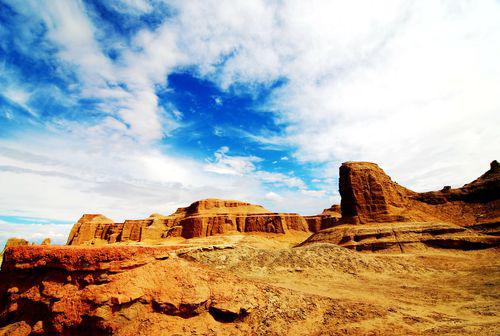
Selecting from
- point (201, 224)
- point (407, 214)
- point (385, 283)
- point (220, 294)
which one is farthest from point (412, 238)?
point (201, 224)

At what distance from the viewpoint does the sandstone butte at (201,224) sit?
201 ft

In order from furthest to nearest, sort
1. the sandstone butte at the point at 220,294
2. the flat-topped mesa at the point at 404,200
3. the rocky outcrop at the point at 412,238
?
the flat-topped mesa at the point at 404,200 → the rocky outcrop at the point at 412,238 → the sandstone butte at the point at 220,294

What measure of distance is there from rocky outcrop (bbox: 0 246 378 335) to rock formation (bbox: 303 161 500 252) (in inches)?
841

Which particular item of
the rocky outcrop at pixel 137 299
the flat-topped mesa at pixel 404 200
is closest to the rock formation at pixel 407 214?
the flat-topped mesa at pixel 404 200

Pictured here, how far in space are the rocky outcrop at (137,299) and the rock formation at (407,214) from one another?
21.4 meters

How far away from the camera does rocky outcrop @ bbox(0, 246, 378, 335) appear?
5.94 meters

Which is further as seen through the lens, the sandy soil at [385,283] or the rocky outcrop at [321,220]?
the rocky outcrop at [321,220]

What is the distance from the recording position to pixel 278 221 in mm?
62406

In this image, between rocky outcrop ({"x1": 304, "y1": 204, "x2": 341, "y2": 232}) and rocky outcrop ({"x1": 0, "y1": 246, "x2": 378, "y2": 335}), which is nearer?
rocky outcrop ({"x1": 0, "y1": 246, "x2": 378, "y2": 335})

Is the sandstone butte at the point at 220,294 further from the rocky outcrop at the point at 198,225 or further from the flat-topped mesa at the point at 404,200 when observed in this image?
the rocky outcrop at the point at 198,225

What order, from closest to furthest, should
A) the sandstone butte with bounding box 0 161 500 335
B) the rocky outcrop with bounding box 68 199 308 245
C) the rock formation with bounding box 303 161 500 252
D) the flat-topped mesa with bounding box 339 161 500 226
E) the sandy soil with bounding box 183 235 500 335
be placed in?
the sandstone butte with bounding box 0 161 500 335 < the sandy soil with bounding box 183 235 500 335 < the rock formation with bounding box 303 161 500 252 < the flat-topped mesa with bounding box 339 161 500 226 < the rocky outcrop with bounding box 68 199 308 245

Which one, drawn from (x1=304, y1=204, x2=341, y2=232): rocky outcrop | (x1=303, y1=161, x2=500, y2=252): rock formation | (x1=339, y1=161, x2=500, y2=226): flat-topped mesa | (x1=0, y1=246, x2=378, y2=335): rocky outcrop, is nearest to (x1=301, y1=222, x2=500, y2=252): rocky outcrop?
(x1=303, y1=161, x2=500, y2=252): rock formation

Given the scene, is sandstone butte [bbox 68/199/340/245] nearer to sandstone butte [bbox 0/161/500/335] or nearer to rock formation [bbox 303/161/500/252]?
rock formation [bbox 303/161/500/252]

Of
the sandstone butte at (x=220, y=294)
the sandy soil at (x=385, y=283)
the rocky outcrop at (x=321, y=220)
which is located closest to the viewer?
the sandstone butte at (x=220, y=294)
